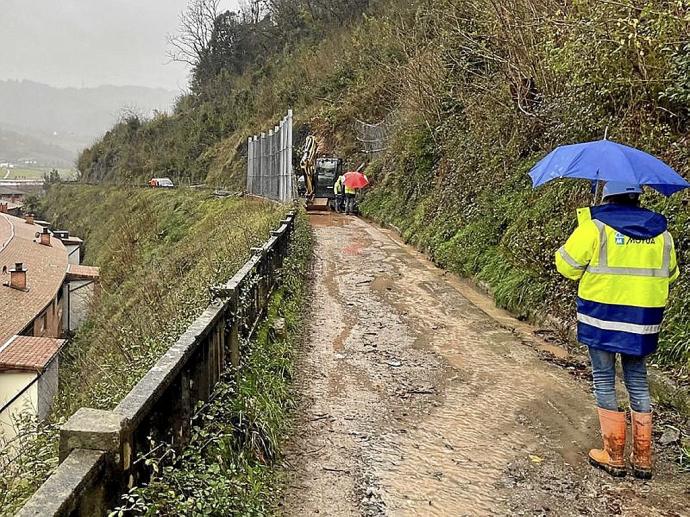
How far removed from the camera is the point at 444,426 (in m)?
5.50

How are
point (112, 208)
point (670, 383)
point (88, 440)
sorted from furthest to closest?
1. point (112, 208)
2. point (670, 383)
3. point (88, 440)

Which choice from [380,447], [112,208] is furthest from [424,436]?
[112,208]

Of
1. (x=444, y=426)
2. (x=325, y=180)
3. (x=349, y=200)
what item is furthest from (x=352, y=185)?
(x=444, y=426)

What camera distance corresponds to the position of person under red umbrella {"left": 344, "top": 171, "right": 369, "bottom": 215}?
82.3 ft

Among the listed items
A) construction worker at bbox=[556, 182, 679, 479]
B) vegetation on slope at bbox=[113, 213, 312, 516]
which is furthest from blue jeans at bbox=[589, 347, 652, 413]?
vegetation on slope at bbox=[113, 213, 312, 516]

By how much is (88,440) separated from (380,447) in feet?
9.40

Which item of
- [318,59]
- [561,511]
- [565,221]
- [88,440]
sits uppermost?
[318,59]

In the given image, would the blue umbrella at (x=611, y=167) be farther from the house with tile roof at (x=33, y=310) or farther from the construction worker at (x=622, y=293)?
the house with tile roof at (x=33, y=310)

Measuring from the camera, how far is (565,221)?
898 centimetres

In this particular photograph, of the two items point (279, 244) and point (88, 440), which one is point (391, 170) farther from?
point (88, 440)

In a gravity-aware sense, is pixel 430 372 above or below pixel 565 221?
below

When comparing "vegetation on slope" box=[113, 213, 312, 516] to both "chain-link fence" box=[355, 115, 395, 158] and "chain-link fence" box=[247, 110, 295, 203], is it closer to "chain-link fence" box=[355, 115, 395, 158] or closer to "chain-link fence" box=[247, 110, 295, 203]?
"chain-link fence" box=[247, 110, 295, 203]

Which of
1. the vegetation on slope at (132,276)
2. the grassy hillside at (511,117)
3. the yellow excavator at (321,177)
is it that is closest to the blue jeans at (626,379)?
the grassy hillside at (511,117)

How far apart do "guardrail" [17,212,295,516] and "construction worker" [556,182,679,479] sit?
8.61ft
